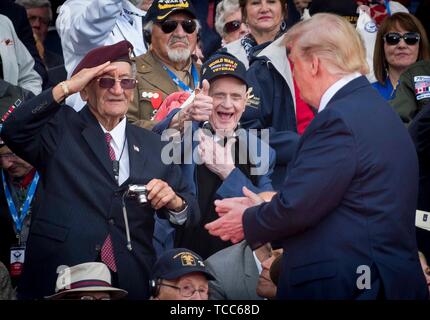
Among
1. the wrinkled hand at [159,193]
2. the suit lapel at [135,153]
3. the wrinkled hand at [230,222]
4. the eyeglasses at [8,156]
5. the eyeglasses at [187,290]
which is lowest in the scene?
the eyeglasses at [187,290]

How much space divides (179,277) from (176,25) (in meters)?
2.13

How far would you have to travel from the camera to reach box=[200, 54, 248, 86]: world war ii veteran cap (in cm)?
745

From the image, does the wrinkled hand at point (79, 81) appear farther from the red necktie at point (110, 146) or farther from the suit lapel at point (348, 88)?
the suit lapel at point (348, 88)

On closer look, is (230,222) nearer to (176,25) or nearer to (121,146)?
(121,146)

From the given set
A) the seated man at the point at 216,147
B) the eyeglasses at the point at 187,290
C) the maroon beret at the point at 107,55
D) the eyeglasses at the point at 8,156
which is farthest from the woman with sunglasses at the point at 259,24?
the eyeglasses at the point at 187,290

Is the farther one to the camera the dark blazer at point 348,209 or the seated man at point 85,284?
the seated man at point 85,284

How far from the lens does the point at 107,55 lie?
22.5 ft

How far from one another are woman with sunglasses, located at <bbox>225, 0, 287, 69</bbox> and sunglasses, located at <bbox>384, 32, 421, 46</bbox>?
822 millimetres

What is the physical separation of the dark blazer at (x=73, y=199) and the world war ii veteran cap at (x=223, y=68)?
3.23 ft

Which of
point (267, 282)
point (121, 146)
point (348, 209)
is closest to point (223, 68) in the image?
point (121, 146)

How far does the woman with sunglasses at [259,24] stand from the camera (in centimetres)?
859

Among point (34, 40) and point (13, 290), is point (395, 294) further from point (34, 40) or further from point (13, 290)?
point (34, 40)
